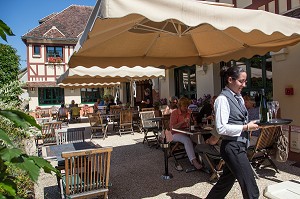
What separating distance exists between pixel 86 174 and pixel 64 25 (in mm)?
23997

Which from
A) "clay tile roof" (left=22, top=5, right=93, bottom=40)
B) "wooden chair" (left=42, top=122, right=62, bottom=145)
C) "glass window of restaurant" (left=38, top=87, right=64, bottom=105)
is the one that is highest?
"clay tile roof" (left=22, top=5, right=93, bottom=40)

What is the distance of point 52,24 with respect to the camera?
2417cm

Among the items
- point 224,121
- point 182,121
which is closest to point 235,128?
point 224,121

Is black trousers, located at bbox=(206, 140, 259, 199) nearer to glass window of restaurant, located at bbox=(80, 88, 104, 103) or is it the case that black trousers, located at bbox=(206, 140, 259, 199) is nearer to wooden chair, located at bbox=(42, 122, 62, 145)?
wooden chair, located at bbox=(42, 122, 62, 145)

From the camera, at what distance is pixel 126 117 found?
9203 millimetres

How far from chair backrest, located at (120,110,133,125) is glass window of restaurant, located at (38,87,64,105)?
15721 millimetres

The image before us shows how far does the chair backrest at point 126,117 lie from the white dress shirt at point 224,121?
6.57m

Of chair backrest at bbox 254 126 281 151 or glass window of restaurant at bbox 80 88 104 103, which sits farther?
glass window of restaurant at bbox 80 88 104 103

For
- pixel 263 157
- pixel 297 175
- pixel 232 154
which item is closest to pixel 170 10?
pixel 232 154

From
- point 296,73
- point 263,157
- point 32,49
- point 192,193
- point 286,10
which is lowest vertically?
point 192,193

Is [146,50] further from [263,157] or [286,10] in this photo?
[286,10]

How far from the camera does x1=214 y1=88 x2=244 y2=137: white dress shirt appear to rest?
99.6 inches

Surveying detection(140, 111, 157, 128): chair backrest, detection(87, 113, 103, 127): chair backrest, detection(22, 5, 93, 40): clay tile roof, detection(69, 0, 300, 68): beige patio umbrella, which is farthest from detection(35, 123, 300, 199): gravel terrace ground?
detection(22, 5, 93, 40): clay tile roof

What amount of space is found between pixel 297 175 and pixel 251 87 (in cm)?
381
